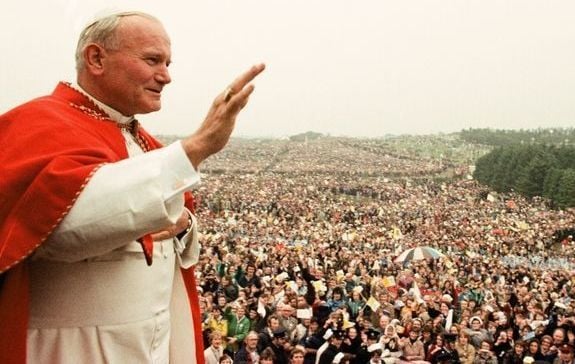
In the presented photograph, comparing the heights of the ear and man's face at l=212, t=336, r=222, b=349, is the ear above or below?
above

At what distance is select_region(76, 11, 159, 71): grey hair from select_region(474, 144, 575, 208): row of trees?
53.0 metres

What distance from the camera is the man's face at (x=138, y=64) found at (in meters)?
1.57

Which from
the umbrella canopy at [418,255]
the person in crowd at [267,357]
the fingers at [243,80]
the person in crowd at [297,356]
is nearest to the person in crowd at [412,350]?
the person in crowd at [297,356]

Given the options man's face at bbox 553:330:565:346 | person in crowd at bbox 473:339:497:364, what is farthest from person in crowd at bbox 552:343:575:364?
person in crowd at bbox 473:339:497:364

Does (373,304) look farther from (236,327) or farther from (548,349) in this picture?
(548,349)

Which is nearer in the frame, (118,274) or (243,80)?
(243,80)

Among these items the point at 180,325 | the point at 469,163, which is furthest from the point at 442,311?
the point at 469,163

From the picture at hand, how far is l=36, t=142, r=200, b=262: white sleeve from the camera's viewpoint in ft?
4.14

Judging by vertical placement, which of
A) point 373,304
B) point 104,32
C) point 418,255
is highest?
point 104,32

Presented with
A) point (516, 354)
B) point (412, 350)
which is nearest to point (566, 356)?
point (516, 354)

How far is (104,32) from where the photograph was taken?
1575mm

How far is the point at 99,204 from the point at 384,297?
10.8 m

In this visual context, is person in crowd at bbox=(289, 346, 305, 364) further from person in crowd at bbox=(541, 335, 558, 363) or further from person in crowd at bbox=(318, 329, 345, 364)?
person in crowd at bbox=(541, 335, 558, 363)

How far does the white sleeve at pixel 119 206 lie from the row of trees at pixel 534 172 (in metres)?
53.2
